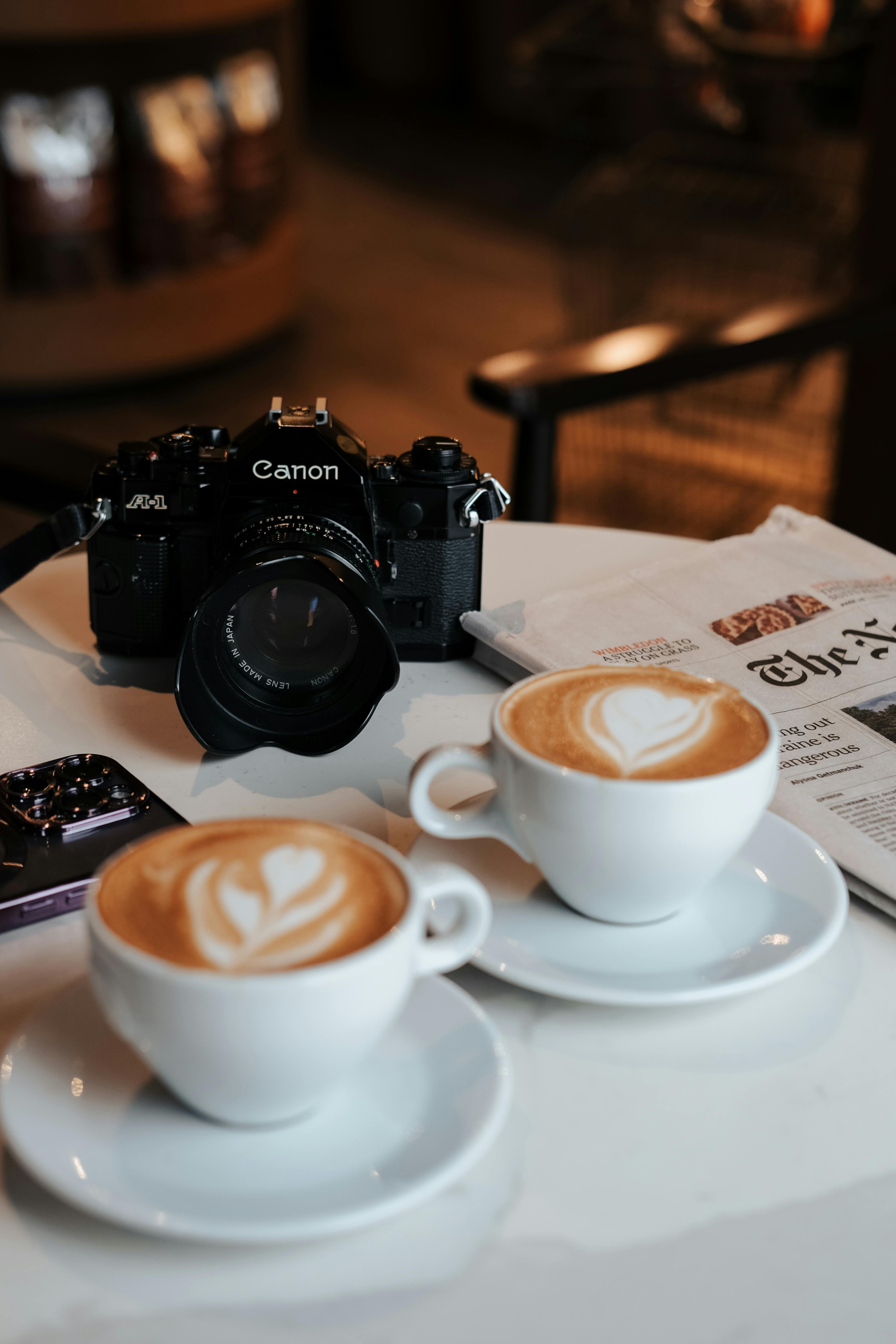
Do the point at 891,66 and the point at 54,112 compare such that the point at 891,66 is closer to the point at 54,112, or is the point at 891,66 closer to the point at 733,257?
the point at 733,257

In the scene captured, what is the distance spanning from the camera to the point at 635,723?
18.4 inches

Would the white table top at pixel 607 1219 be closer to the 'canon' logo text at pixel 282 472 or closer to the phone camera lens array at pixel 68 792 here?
the phone camera lens array at pixel 68 792

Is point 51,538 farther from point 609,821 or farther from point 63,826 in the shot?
point 609,821

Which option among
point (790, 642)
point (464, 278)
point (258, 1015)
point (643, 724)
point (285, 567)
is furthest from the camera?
point (464, 278)

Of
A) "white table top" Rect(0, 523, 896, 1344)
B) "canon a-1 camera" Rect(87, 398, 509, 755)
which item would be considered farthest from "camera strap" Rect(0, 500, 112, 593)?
"white table top" Rect(0, 523, 896, 1344)

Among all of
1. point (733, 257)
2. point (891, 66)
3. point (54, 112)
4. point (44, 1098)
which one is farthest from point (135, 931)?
point (733, 257)

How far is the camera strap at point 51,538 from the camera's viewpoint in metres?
0.70

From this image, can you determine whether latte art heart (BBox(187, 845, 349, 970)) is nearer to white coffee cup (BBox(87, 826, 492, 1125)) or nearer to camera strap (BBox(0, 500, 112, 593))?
white coffee cup (BBox(87, 826, 492, 1125))

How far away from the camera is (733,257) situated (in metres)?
2.66

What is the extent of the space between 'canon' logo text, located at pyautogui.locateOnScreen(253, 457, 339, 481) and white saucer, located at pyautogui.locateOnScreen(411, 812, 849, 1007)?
0.71ft

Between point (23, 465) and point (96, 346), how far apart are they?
4.50 ft

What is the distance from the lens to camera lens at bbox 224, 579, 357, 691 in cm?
65

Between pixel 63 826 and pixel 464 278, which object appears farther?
pixel 464 278

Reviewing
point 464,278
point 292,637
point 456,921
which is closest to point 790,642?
point 292,637
